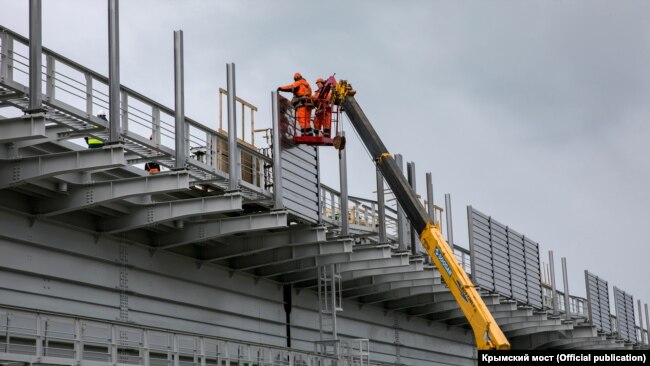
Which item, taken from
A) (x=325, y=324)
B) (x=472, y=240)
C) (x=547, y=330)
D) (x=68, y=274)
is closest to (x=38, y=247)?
(x=68, y=274)

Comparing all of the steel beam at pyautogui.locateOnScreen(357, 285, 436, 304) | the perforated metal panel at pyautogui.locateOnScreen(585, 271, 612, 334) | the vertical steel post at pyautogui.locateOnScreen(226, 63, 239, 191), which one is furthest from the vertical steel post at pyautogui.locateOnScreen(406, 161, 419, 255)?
the perforated metal panel at pyautogui.locateOnScreen(585, 271, 612, 334)

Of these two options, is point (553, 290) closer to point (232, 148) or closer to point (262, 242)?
point (262, 242)

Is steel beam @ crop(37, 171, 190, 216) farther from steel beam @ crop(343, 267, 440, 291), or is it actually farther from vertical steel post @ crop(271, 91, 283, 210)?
steel beam @ crop(343, 267, 440, 291)

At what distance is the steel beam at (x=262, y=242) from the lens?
3077 cm

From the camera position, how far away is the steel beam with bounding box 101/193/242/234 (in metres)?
26.4

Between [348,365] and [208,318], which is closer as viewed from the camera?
[208,318]

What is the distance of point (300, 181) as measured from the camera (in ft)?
100

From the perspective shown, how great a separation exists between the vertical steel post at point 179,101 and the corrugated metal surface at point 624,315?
43.2m

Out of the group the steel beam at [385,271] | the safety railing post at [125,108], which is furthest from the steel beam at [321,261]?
the safety railing post at [125,108]

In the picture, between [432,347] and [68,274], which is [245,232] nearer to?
[68,274]

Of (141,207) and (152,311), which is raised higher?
(141,207)

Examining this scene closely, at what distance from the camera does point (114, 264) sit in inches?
1066

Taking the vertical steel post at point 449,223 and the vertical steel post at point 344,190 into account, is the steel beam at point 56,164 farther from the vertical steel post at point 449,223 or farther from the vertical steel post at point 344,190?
the vertical steel post at point 449,223

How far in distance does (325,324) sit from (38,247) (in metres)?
14.2
